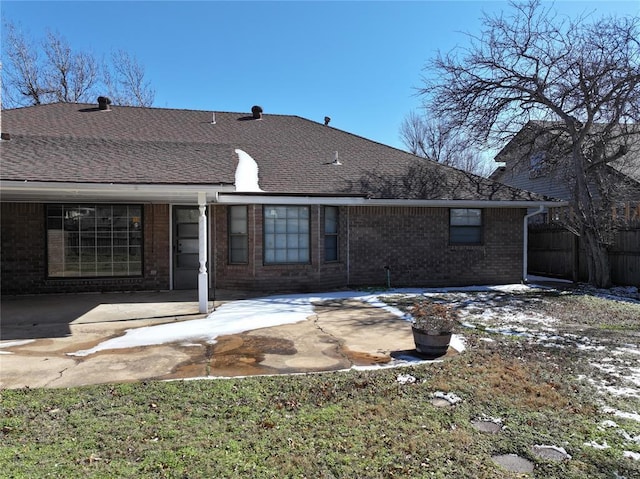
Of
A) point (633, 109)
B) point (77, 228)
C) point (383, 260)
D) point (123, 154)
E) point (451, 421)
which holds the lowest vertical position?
point (451, 421)

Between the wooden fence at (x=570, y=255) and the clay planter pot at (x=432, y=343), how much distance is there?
1007cm

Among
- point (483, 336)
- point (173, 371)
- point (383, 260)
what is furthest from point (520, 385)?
point (383, 260)

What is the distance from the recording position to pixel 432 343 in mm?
5441

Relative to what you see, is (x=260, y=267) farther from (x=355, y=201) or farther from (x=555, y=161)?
(x=555, y=161)

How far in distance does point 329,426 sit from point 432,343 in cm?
234

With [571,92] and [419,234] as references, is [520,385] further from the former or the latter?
[571,92]

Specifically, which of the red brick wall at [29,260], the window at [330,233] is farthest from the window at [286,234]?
the red brick wall at [29,260]

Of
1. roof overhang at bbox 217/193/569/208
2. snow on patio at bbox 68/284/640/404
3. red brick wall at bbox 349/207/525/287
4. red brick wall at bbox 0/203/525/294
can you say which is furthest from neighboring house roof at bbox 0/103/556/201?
snow on patio at bbox 68/284/640/404

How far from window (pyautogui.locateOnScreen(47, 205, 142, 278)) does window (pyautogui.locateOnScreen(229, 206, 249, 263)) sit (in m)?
2.30

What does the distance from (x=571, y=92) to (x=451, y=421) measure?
12081mm

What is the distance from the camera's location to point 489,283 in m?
12.5

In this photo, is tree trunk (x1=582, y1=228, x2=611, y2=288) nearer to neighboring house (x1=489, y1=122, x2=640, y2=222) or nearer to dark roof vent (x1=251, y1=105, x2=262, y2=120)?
neighboring house (x1=489, y1=122, x2=640, y2=222)

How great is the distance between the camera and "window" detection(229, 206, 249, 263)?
10.9m

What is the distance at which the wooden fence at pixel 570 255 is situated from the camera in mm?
12438
